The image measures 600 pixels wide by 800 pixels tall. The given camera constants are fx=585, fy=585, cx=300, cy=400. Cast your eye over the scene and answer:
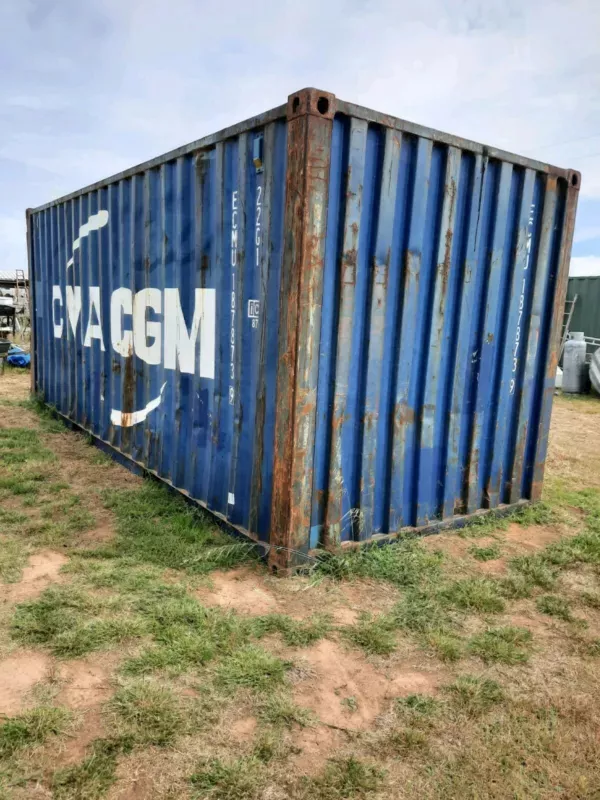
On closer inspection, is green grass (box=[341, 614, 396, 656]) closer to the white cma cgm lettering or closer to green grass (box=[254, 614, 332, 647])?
green grass (box=[254, 614, 332, 647])

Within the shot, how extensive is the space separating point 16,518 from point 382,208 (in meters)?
3.75

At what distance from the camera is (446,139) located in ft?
13.9

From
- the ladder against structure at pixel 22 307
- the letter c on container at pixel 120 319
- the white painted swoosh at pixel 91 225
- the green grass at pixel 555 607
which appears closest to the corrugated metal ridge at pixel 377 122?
the white painted swoosh at pixel 91 225

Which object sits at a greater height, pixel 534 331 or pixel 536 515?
pixel 534 331

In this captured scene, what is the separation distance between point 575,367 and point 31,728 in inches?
555

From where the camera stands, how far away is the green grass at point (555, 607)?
3604 mm

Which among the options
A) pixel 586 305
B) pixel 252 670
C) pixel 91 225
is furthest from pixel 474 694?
pixel 586 305

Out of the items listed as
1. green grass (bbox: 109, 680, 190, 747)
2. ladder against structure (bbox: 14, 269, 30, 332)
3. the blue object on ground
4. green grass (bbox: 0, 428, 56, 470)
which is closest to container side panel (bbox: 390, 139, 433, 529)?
green grass (bbox: 109, 680, 190, 747)

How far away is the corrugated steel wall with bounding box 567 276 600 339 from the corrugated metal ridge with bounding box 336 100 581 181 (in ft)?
45.4

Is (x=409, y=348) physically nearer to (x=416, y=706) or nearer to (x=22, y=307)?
(x=416, y=706)

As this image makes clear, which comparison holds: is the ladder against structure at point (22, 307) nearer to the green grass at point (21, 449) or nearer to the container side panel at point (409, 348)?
the green grass at point (21, 449)

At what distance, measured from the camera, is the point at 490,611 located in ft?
11.9

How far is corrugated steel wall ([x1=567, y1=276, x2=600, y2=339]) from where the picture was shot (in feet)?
57.1

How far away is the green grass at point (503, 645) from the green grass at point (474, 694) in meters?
0.22
